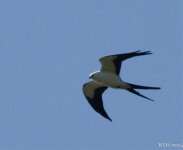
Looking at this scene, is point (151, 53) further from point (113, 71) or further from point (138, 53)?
point (113, 71)

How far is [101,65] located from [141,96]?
1.60 m

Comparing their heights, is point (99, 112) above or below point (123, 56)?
below

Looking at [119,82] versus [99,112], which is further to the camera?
[99,112]

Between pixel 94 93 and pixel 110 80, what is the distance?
1.25 metres

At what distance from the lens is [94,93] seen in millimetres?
13633

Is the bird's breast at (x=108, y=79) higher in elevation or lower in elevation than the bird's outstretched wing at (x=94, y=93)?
higher

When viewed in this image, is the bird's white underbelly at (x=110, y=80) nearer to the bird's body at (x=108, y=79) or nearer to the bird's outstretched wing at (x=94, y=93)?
the bird's body at (x=108, y=79)

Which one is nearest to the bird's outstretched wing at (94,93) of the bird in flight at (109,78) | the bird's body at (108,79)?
the bird in flight at (109,78)

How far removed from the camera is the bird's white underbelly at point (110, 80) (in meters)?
12.3

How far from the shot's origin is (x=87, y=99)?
13.7 metres

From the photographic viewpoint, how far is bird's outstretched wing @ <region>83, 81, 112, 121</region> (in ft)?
44.1

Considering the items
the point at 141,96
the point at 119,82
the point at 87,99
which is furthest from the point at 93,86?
the point at 141,96

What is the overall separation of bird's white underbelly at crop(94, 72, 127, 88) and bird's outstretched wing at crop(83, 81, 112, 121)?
0.80m

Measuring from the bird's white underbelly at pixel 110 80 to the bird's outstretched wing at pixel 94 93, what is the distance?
80 centimetres
